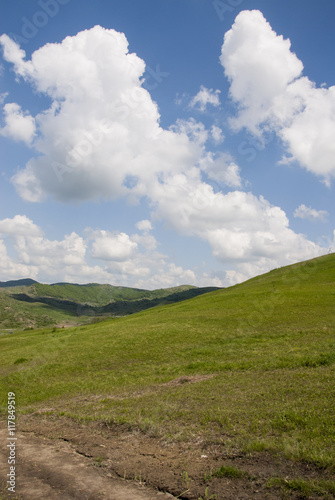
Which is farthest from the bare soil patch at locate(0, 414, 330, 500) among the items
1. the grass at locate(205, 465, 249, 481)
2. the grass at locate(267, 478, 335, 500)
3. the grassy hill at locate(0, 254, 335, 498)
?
the grassy hill at locate(0, 254, 335, 498)

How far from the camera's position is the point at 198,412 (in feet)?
53.4

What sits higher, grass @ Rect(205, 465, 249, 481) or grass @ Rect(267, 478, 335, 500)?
grass @ Rect(267, 478, 335, 500)

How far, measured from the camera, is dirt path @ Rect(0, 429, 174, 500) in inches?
382

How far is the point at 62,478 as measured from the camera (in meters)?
10.9

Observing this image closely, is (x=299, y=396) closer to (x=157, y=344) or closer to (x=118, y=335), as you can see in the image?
(x=157, y=344)

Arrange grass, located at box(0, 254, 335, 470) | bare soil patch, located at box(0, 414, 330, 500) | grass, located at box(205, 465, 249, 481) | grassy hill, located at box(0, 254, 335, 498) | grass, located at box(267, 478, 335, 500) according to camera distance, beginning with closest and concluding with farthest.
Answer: grass, located at box(267, 478, 335, 500), bare soil patch, located at box(0, 414, 330, 500), grass, located at box(205, 465, 249, 481), grassy hill, located at box(0, 254, 335, 498), grass, located at box(0, 254, 335, 470)

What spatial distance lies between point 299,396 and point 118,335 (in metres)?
32.1

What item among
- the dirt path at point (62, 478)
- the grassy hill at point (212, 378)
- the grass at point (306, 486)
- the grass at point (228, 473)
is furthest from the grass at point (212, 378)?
the dirt path at point (62, 478)

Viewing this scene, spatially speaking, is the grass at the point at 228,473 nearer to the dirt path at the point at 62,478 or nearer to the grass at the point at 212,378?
the grass at the point at 212,378

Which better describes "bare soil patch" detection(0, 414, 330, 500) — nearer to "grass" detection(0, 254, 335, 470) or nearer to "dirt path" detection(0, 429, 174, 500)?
"dirt path" detection(0, 429, 174, 500)

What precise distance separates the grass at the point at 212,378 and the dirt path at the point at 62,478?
374 cm

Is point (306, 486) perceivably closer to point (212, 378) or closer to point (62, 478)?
point (62, 478)

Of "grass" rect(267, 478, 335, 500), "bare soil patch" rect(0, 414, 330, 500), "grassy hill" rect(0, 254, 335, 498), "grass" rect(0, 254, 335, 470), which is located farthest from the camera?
"grass" rect(0, 254, 335, 470)

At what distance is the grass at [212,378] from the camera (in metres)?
13.5
